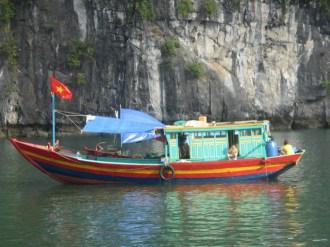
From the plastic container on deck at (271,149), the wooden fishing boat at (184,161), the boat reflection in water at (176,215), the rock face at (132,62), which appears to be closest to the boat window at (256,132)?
the wooden fishing boat at (184,161)

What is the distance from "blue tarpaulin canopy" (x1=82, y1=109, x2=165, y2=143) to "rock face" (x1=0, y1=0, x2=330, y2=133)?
34.3 meters

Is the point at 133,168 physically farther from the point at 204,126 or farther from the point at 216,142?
the point at 216,142

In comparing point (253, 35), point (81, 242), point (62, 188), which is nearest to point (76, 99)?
point (253, 35)

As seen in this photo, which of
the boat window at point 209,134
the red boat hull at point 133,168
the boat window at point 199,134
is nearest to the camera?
the red boat hull at point 133,168

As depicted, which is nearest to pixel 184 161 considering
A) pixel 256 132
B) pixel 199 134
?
pixel 199 134

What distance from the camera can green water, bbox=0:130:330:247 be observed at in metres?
17.9

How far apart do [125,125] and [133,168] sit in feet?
6.07

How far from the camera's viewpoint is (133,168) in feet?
87.6

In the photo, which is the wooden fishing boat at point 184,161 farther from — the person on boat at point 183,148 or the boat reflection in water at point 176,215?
the boat reflection in water at point 176,215

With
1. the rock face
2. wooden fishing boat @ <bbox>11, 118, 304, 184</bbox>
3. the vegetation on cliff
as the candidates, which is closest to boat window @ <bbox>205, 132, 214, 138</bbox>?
wooden fishing boat @ <bbox>11, 118, 304, 184</bbox>

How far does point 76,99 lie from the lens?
210 ft

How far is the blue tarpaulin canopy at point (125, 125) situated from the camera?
27.1m

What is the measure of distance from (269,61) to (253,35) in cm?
329

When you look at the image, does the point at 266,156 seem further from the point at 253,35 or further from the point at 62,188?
the point at 253,35
